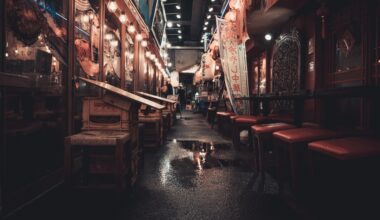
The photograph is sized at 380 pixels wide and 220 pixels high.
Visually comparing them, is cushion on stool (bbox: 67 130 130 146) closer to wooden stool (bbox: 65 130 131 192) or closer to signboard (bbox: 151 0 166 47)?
wooden stool (bbox: 65 130 131 192)

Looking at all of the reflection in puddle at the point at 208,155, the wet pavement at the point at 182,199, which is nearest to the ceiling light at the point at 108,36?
the wet pavement at the point at 182,199

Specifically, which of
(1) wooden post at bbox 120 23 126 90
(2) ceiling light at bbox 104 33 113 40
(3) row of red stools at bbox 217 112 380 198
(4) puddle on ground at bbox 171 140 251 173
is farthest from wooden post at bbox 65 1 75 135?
(1) wooden post at bbox 120 23 126 90

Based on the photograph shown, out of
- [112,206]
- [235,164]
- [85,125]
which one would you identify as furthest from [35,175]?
[235,164]

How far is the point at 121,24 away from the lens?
30.8ft

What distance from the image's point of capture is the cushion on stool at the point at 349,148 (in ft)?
8.89

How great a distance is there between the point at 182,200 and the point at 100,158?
63.8 inches

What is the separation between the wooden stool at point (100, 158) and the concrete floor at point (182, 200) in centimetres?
28

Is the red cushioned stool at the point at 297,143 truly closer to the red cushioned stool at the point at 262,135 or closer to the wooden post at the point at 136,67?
the red cushioned stool at the point at 262,135

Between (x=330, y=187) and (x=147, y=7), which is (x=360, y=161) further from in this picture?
(x=147, y=7)

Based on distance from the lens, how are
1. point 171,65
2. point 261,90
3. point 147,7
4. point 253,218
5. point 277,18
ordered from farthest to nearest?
point 171,65
point 147,7
point 261,90
point 277,18
point 253,218

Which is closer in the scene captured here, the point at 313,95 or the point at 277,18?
the point at 313,95

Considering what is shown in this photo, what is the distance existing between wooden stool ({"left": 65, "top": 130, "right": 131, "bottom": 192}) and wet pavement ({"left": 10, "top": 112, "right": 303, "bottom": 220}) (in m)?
0.28

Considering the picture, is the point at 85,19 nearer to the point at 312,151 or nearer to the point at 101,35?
the point at 101,35

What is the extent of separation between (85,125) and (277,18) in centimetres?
642
